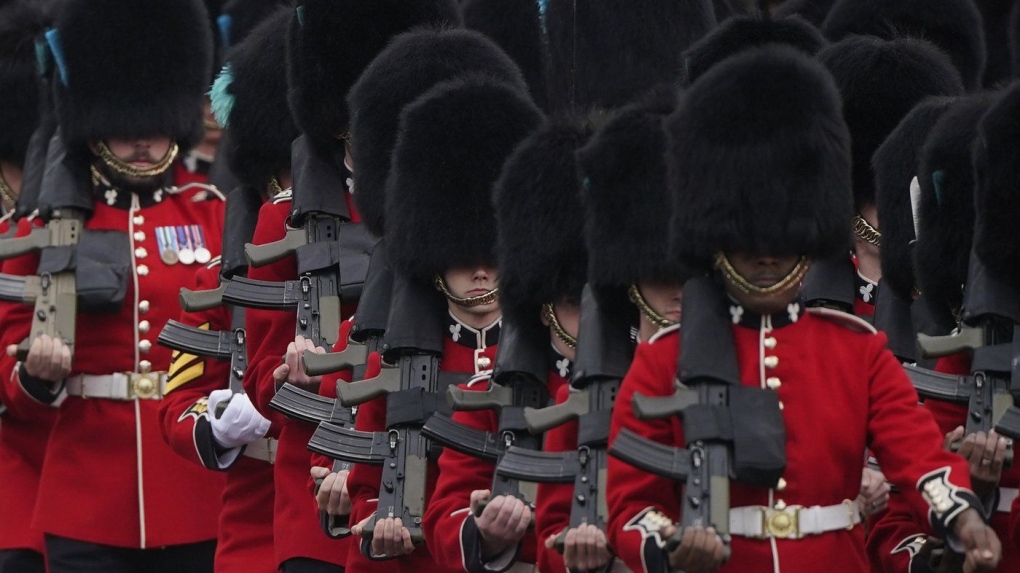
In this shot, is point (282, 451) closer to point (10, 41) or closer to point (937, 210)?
point (937, 210)

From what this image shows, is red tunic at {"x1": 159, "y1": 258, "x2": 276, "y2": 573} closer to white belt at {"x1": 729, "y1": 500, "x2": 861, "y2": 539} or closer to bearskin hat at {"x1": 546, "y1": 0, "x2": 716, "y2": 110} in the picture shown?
bearskin hat at {"x1": 546, "y1": 0, "x2": 716, "y2": 110}

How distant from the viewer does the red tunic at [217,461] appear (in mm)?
6785

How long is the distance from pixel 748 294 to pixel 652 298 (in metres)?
0.52

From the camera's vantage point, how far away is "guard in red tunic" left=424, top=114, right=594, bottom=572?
17.6ft

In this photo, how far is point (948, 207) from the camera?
5738 millimetres

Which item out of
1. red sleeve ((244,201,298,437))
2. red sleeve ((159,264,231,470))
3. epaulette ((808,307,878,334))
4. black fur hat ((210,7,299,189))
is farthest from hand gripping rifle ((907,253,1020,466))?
black fur hat ((210,7,299,189))

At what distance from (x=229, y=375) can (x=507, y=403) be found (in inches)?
76.3

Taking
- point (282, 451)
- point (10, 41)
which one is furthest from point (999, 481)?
point (10, 41)

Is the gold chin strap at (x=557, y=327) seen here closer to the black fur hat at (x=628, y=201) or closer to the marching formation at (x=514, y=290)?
the marching formation at (x=514, y=290)

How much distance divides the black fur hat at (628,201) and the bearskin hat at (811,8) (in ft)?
10.8

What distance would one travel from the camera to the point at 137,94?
25.6 feet

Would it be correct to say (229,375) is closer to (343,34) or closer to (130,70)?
(343,34)

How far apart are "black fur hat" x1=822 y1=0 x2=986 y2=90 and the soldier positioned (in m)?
1.78

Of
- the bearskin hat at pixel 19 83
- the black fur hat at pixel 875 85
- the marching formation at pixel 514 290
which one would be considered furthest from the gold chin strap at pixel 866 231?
the bearskin hat at pixel 19 83
